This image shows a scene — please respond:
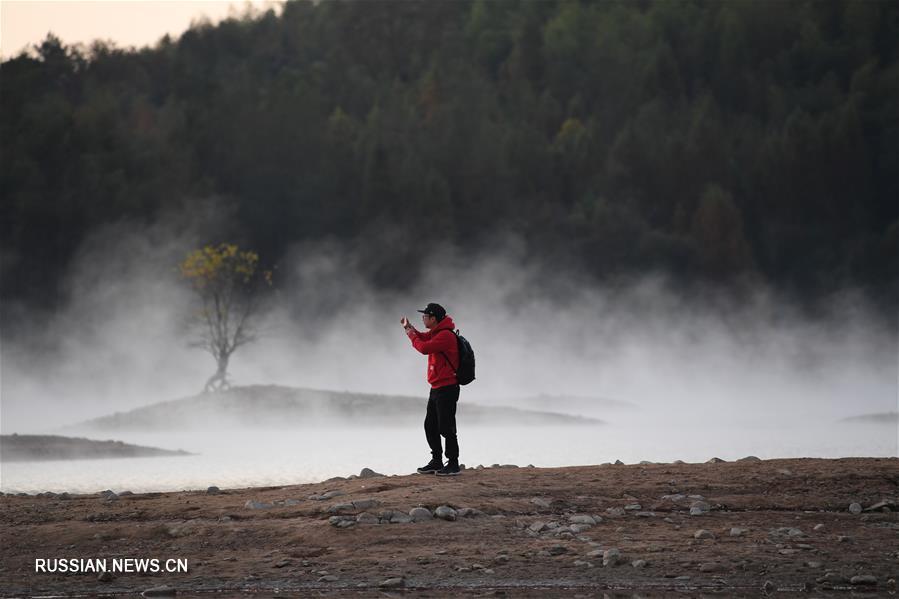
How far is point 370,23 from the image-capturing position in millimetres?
119438

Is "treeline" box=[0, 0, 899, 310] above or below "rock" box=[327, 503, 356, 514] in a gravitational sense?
above

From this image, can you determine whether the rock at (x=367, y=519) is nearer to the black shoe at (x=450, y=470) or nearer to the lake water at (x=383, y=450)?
the black shoe at (x=450, y=470)

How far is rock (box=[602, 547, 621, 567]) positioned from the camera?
11133 millimetres

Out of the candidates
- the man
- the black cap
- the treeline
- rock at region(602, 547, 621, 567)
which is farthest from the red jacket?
the treeline

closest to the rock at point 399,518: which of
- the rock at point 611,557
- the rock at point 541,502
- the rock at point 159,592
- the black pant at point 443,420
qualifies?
the rock at point 541,502

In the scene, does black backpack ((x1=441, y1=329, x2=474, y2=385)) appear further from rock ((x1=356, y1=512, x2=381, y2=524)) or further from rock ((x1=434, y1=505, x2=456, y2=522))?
rock ((x1=356, y1=512, x2=381, y2=524))

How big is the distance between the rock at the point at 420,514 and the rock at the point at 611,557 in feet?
5.95

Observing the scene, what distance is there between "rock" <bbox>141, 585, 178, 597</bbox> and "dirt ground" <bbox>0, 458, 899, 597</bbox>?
0.36 ft

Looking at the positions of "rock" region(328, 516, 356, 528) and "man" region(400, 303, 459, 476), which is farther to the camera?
"man" region(400, 303, 459, 476)

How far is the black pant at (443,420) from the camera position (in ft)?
48.1

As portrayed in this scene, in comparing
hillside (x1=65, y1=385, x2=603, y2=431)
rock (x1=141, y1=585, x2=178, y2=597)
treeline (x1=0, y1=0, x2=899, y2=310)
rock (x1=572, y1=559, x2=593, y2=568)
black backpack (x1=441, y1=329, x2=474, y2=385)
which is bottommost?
rock (x1=141, y1=585, x2=178, y2=597)

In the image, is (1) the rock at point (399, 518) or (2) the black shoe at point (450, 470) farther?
(2) the black shoe at point (450, 470)

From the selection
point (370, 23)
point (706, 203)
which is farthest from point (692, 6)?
point (706, 203)

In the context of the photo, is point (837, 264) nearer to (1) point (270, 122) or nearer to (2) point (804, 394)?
(2) point (804, 394)
